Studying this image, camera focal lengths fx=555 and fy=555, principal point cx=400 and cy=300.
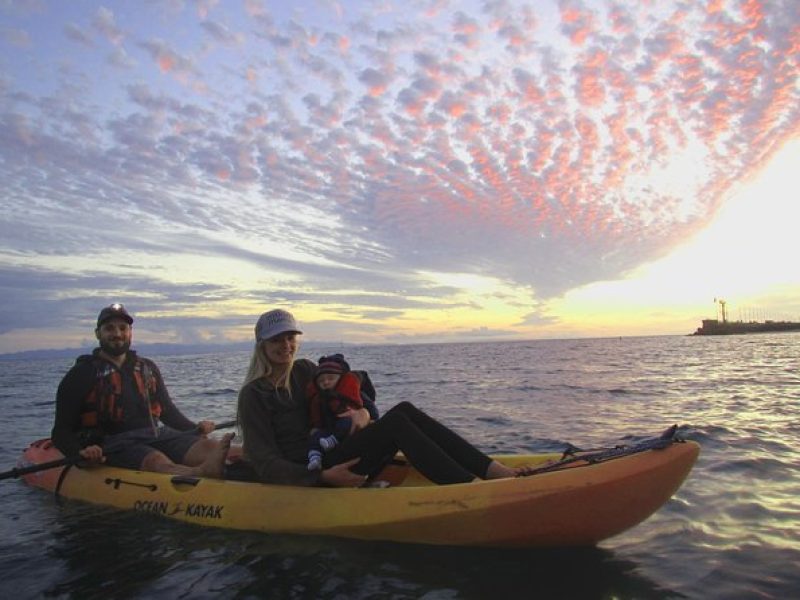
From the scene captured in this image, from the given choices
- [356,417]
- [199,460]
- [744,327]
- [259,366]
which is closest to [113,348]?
[199,460]

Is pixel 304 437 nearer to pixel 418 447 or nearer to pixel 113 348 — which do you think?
pixel 418 447

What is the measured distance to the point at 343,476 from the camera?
5023 mm

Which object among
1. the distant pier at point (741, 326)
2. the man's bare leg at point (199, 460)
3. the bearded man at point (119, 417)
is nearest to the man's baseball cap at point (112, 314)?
the bearded man at point (119, 417)

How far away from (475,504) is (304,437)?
175 centimetres

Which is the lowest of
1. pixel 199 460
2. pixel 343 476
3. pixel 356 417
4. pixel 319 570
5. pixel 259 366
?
pixel 319 570

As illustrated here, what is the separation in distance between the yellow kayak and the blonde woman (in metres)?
0.22

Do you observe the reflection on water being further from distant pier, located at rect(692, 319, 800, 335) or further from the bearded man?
distant pier, located at rect(692, 319, 800, 335)

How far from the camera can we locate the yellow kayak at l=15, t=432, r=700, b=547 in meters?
4.07

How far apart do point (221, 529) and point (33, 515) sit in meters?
2.76

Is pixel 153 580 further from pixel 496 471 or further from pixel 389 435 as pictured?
pixel 496 471

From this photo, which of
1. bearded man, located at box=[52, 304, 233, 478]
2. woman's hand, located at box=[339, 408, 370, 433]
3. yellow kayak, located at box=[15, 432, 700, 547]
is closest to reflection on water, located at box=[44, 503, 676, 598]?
yellow kayak, located at box=[15, 432, 700, 547]

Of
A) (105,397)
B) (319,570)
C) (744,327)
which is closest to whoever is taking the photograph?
(319,570)

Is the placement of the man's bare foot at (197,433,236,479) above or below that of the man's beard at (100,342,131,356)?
below

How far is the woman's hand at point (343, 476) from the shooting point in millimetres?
5020
